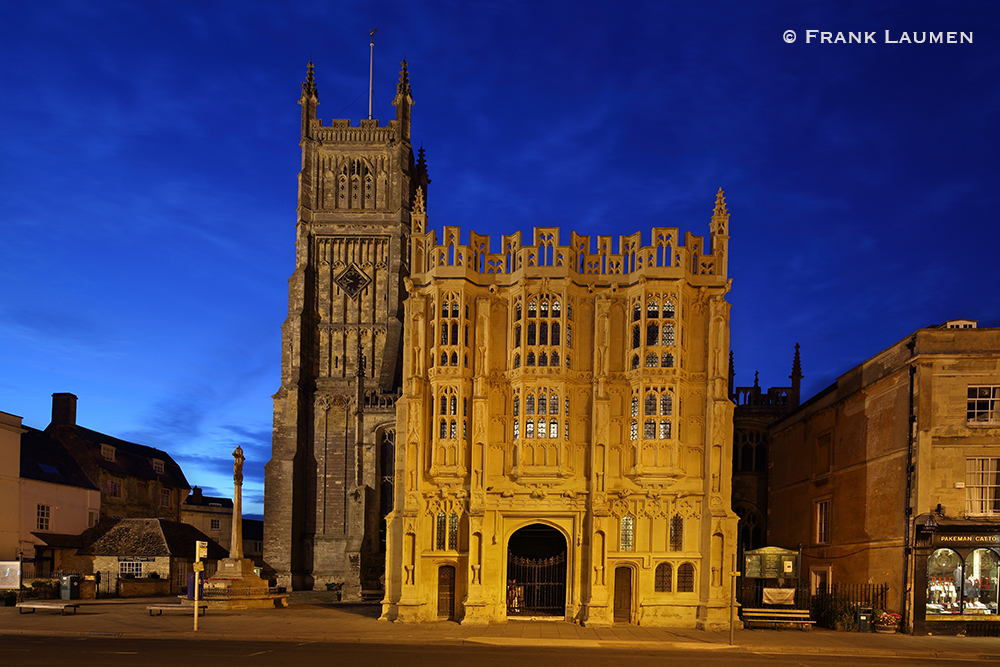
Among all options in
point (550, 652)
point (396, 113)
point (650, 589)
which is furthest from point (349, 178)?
point (550, 652)

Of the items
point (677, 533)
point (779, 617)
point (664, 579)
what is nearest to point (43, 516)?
point (664, 579)

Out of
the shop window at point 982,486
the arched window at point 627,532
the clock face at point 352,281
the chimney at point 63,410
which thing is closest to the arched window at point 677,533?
the arched window at point 627,532

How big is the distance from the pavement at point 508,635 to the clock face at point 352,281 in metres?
34.0

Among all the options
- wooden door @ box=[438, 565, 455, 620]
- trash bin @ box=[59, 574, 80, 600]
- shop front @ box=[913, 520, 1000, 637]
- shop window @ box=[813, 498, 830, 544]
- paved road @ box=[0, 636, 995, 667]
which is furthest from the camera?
shop window @ box=[813, 498, 830, 544]

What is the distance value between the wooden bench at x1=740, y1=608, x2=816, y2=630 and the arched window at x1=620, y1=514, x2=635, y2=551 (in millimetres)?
4589

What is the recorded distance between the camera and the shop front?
1037 inches

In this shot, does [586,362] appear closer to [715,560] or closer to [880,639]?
[715,560]

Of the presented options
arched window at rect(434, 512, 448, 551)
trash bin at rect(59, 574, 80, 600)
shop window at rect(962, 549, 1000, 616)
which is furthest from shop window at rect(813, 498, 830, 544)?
trash bin at rect(59, 574, 80, 600)

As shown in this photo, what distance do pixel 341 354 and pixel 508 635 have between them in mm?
38791

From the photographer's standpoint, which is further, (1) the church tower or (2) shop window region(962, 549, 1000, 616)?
(1) the church tower

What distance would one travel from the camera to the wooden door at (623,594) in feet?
89.6

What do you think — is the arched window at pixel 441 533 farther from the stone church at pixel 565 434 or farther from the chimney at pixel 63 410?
the chimney at pixel 63 410

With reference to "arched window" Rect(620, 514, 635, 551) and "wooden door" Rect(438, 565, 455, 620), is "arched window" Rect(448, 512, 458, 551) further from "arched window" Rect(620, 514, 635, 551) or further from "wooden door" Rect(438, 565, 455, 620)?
"arched window" Rect(620, 514, 635, 551)

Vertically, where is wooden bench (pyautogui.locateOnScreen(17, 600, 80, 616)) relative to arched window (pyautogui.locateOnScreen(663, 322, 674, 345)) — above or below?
below
